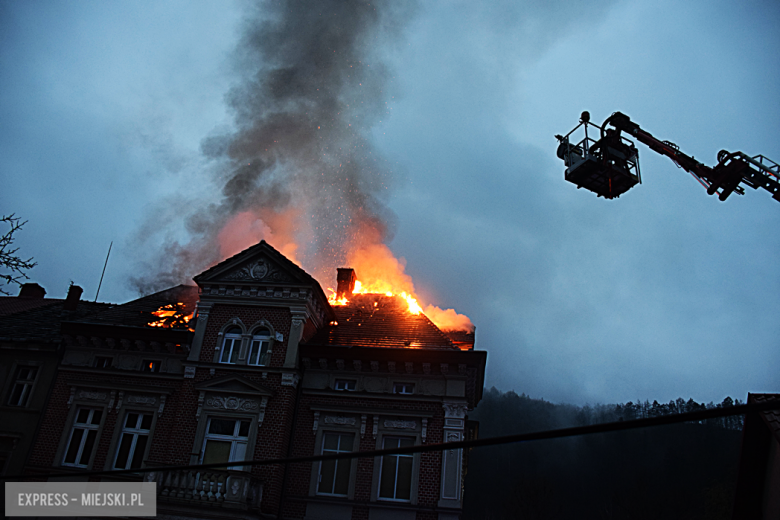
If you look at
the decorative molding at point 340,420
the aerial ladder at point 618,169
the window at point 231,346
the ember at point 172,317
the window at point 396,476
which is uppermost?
the aerial ladder at point 618,169

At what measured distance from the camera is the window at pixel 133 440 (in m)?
18.8

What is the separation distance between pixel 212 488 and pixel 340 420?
4.59 meters

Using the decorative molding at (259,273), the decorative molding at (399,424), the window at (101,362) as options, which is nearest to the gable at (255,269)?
the decorative molding at (259,273)

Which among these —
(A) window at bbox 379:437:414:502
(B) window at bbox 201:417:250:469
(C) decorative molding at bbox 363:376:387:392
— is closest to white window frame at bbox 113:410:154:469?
(B) window at bbox 201:417:250:469

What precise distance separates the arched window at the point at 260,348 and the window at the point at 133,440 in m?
4.25

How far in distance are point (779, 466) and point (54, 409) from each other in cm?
2188

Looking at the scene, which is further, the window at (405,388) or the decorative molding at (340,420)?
the window at (405,388)

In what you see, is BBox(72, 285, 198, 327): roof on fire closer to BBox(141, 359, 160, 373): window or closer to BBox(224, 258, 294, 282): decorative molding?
BBox(141, 359, 160, 373): window

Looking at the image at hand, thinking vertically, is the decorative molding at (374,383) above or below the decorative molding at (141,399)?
above

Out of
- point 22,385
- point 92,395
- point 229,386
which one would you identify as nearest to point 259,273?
point 229,386

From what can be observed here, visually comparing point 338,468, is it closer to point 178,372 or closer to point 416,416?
point 416,416

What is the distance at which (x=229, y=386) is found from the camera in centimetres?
1900

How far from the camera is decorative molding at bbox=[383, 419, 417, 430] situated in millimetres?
18244

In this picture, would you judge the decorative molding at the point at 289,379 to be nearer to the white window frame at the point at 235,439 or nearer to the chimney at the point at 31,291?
the white window frame at the point at 235,439
